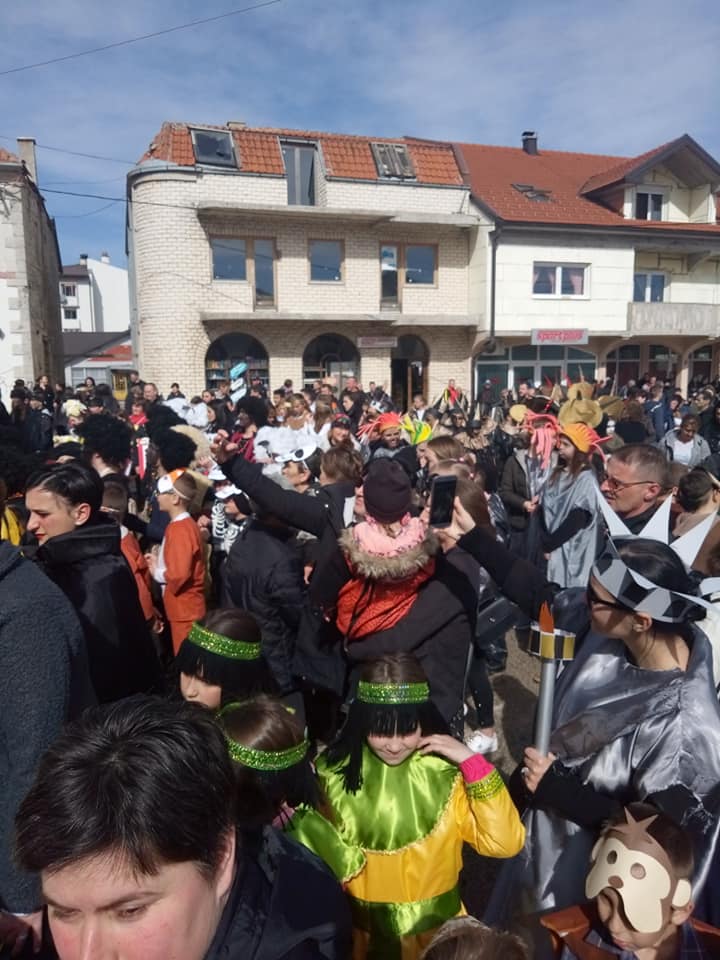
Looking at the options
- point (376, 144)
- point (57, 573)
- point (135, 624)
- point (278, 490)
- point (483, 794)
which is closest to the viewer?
point (483, 794)

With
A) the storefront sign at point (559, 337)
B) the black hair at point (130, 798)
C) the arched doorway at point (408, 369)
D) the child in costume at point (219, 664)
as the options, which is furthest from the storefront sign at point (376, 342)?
the black hair at point (130, 798)

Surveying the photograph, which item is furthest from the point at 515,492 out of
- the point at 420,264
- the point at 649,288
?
the point at 649,288

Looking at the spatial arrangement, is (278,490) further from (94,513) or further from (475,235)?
(475,235)

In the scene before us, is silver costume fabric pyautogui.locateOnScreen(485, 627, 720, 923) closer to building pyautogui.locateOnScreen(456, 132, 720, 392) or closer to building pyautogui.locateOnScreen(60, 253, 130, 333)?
building pyautogui.locateOnScreen(456, 132, 720, 392)

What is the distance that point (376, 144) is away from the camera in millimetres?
20641

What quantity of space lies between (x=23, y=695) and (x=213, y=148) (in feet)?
65.7

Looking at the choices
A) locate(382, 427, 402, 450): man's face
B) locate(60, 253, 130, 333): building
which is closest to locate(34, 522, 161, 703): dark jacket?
locate(382, 427, 402, 450): man's face

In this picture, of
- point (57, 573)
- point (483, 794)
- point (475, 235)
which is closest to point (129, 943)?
point (483, 794)

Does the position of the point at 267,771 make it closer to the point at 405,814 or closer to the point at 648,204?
the point at 405,814

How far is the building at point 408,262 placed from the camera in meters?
18.8

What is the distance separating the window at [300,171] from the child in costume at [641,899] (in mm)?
20618

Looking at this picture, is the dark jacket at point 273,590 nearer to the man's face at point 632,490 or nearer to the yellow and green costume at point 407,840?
the yellow and green costume at point 407,840

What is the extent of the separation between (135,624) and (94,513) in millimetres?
516

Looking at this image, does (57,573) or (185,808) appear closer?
(185,808)
